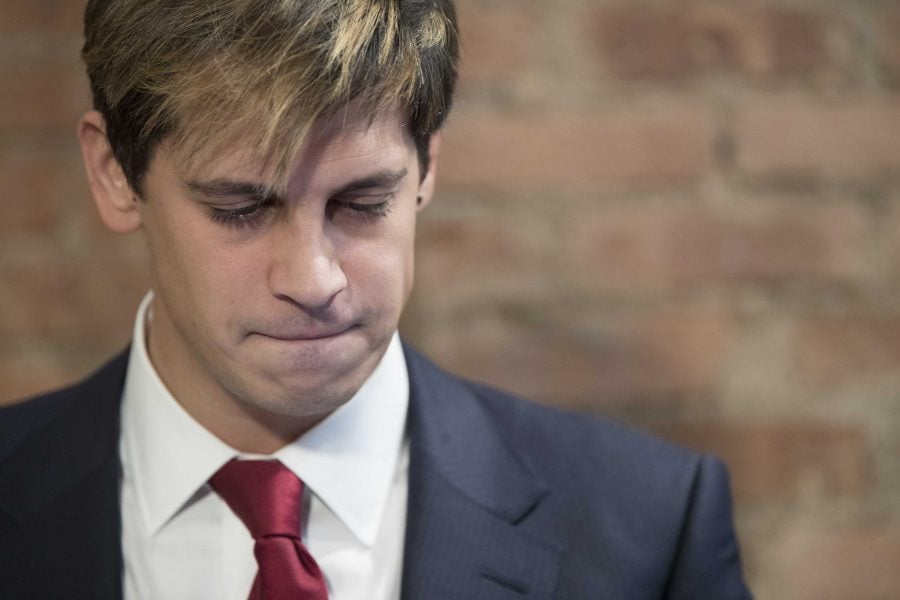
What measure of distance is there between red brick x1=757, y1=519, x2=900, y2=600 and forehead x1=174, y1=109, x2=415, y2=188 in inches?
26.5

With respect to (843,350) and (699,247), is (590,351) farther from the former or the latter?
(843,350)

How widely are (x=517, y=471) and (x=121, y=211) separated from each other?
362mm

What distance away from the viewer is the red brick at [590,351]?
1289mm

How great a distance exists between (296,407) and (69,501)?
21 centimetres

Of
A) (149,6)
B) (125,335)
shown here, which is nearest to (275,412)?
(149,6)

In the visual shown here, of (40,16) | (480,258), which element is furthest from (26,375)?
(480,258)

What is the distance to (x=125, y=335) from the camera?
1314 mm

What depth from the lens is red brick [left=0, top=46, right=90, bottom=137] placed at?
50.7 inches

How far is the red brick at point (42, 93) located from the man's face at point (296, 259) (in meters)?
0.43

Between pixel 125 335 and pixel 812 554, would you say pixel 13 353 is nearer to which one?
pixel 125 335

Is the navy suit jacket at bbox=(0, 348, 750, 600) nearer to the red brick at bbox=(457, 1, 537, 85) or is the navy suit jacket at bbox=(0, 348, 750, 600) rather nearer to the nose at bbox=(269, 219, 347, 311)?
the nose at bbox=(269, 219, 347, 311)

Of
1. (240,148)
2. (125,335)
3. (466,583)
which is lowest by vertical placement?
(466,583)

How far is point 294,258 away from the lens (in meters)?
0.84

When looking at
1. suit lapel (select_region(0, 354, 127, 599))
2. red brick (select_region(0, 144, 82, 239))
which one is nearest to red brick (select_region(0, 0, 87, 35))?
red brick (select_region(0, 144, 82, 239))
